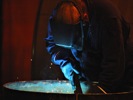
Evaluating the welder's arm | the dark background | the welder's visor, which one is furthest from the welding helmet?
the dark background

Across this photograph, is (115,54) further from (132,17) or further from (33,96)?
(132,17)

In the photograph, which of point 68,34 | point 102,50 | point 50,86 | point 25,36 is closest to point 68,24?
point 68,34

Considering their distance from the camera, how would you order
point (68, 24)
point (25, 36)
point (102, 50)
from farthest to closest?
1. point (25, 36)
2. point (102, 50)
3. point (68, 24)

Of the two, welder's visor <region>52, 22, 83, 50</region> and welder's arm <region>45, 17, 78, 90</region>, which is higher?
welder's visor <region>52, 22, 83, 50</region>

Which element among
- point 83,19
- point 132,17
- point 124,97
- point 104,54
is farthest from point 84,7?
point 132,17

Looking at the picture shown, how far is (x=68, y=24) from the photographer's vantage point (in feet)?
4.56

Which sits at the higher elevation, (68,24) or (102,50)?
(68,24)

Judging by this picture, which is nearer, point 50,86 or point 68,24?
point 68,24

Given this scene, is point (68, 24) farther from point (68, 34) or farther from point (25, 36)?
point (25, 36)

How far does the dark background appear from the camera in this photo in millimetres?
2463

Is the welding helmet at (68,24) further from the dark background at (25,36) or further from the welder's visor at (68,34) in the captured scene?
the dark background at (25,36)

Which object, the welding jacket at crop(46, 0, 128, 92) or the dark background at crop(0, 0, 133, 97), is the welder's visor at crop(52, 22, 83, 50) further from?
the dark background at crop(0, 0, 133, 97)

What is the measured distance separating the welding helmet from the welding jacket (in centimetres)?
8

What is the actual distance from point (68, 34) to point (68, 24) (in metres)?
0.04
